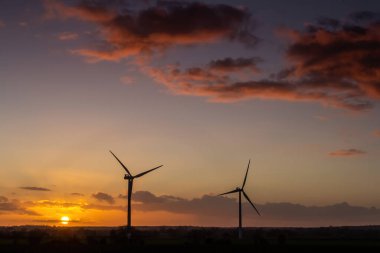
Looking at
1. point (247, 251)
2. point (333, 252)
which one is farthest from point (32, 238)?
point (333, 252)

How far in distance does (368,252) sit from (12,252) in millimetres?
78454

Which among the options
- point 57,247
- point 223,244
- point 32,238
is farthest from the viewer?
point 32,238

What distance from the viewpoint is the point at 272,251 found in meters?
131

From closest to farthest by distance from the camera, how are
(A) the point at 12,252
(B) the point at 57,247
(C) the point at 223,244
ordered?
1. (A) the point at 12,252
2. (B) the point at 57,247
3. (C) the point at 223,244

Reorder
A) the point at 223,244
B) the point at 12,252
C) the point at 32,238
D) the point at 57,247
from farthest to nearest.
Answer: the point at 32,238
the point at 223,244
the point at 57,247
the point at 12,252

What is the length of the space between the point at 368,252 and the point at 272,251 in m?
21.1

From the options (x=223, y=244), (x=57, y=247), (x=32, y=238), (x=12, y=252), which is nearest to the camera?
(x=12, y=252)

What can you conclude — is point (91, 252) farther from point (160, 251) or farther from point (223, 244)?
point (223, 244)

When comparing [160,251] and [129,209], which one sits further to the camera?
[129,209]

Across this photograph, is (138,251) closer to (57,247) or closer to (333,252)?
(57,247)

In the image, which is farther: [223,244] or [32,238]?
[32,238]

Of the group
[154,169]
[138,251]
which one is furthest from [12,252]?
[154,169]

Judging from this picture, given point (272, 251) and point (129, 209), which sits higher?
point (129, 209)

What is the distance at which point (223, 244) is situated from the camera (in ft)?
535
